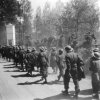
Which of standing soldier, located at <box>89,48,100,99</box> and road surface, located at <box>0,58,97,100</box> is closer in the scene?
standing soldier, located at <box>89,48,100,99</box>

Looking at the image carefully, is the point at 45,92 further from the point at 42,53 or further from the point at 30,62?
the point at 30,62

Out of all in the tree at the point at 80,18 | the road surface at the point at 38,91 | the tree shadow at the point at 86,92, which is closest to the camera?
the road surface at the point at 38,91

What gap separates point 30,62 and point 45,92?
18.9ft

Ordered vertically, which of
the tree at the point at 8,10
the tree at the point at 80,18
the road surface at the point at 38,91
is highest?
the tree at the point at 8,10

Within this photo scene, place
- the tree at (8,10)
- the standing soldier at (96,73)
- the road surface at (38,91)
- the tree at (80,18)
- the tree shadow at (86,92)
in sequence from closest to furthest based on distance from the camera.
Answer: the standing soldier at (96,73) < the road surface at (38,91) < the tree shadow at (86,92) < the tree at (80,18) < the tree at (8,10)

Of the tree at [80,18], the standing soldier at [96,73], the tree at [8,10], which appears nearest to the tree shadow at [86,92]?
the standing soldier at [96,73]

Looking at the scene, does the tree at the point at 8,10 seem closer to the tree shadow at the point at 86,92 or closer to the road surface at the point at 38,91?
the road surface at the point at 38,91

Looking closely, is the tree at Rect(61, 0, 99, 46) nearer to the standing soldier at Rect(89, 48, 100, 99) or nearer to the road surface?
the road surface

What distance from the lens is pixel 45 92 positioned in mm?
11281

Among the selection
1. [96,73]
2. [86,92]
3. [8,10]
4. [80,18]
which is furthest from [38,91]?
[8,10]

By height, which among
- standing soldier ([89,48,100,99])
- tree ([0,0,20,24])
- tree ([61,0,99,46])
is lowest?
standing soldier ([89,48,100,99])

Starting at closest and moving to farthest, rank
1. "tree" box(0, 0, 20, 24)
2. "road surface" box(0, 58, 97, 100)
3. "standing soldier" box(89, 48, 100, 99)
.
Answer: "standing soldier" box(89, 48, 100, 99) → "road surface" box(0, 58, 97, 100) → "tree" box(0, 0, 20, 24)

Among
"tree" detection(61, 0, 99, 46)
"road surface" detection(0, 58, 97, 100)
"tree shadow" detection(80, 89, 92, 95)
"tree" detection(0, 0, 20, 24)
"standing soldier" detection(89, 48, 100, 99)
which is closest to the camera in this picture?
"standing soldier" detection(89, 48, 100, 99)

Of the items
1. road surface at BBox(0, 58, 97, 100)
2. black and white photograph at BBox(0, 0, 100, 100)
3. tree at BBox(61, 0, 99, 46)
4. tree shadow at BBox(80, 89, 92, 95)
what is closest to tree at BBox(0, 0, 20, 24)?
black and white photograph at BBox(0, 0, 100, 100)
